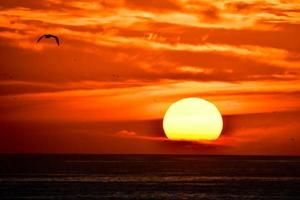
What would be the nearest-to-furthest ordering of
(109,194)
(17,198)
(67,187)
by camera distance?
1. (17,198)
2. (109,194)
3. (67,187)

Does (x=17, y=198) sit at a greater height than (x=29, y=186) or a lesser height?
lesser

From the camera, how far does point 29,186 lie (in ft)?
360

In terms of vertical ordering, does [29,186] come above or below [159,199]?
above

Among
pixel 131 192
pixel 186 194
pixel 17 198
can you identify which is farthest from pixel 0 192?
pixel 186 194

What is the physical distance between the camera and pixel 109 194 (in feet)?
309

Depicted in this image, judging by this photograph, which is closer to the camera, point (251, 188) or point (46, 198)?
point (46, 198)

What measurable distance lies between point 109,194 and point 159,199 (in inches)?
356

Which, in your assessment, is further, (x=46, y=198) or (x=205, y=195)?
(x=205, y=195)

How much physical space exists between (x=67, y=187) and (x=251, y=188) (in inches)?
1005

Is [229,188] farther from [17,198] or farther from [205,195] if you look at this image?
[17,198]

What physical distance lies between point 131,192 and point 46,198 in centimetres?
1386

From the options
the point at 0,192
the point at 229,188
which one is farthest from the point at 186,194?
the point at 0,192

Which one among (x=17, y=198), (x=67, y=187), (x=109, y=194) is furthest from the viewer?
(x=67, y=187)

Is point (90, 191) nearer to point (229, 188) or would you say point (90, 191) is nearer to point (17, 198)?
point (17, 198)
